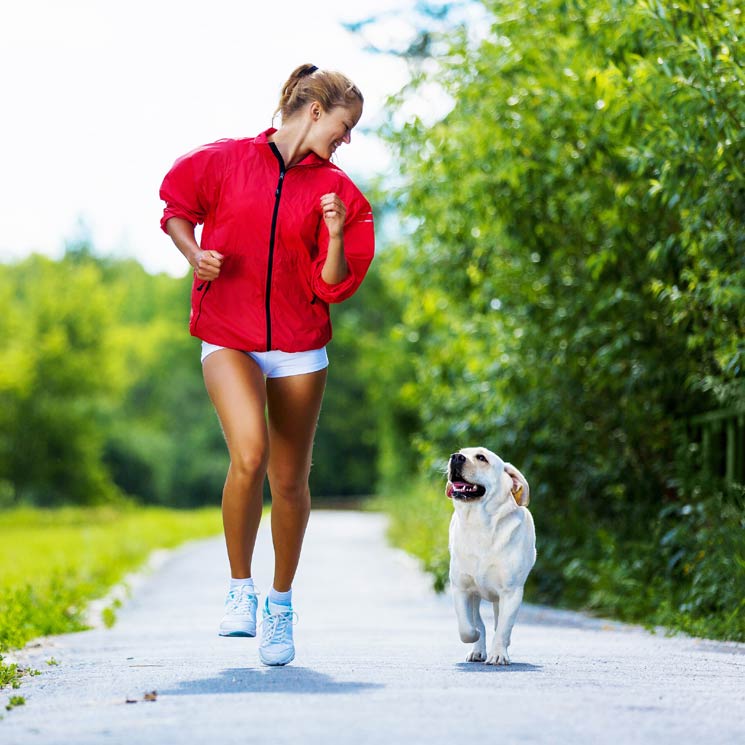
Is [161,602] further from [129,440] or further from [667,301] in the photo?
[129,440]

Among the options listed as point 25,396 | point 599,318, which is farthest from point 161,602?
point 25,396

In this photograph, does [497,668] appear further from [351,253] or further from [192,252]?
[192,252]

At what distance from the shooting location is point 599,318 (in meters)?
10.1

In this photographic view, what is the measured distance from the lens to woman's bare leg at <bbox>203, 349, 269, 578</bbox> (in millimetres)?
4992

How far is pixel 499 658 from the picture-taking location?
5402 millimetres

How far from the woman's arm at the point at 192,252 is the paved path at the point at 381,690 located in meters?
1.50

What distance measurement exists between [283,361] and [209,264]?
1.64 feet

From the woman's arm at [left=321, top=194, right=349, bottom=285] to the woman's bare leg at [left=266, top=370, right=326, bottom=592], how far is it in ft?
1.42

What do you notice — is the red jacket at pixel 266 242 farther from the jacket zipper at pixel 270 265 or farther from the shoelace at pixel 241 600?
the shoelace at pixel 241 600

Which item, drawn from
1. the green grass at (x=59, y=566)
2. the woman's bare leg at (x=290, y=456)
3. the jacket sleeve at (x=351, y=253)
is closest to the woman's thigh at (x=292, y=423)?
the woman's bare leg at (x=290, y=456)

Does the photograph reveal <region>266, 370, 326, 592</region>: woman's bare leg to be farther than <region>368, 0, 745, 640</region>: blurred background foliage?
No

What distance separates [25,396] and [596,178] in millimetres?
31689

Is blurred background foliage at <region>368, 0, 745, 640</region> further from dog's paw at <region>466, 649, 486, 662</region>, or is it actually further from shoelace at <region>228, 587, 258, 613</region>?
shoelace at <region>228, 587, 258, 613</region>

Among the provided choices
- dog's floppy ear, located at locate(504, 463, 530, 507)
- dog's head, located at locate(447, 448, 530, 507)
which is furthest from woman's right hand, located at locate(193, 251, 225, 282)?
dog's floppy ear, located at locate(504, 463, 530, 507)
